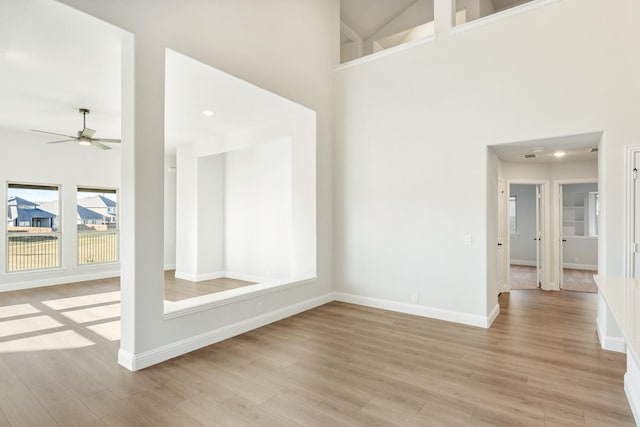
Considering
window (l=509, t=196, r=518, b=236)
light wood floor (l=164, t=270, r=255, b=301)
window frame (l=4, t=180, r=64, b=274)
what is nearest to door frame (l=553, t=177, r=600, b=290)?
window (l=509, t=196, r=518, b=236)

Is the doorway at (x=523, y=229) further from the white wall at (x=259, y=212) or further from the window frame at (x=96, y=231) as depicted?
the window frame at (x=96, y=231)

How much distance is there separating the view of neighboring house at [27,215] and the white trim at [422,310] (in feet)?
20.6

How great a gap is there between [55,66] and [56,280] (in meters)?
5.09

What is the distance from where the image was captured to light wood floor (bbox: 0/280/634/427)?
7.68ft

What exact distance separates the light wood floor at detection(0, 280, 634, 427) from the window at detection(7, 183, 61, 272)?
2.76 m

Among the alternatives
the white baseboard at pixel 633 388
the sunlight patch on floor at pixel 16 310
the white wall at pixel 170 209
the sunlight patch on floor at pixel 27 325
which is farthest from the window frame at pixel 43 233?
the white baseboard at pixel 633 388

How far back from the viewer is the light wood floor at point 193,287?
589cm

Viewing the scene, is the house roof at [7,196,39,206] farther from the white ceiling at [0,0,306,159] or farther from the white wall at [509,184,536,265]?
the white wall at [509,184,536,265]

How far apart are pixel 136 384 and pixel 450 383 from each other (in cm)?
260

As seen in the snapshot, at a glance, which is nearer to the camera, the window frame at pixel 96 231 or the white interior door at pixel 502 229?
the white interior door at pixel 502 229

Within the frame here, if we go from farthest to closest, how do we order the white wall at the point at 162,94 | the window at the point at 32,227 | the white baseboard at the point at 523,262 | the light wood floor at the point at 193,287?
the white baseboard at the point at 523,262 < the window at the point at 32,227 < the light wood floor at the point at 193,287 < the white wall at the point at 162,94

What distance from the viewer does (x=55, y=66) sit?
3.66 metres

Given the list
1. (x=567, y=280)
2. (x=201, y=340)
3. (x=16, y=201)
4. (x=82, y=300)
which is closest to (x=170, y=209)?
(x=16, y=201)

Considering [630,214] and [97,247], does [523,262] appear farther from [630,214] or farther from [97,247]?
[97,247]
